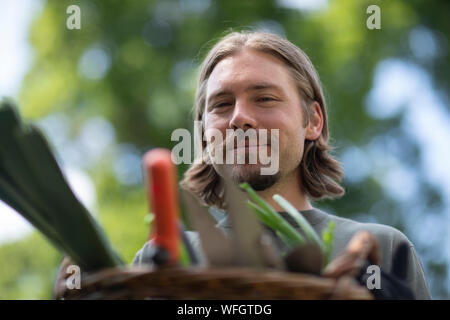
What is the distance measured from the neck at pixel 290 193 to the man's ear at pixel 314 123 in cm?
11

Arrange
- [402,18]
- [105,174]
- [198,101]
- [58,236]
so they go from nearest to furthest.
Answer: [58,236]
[198,101]
[105,174]
[402,18]

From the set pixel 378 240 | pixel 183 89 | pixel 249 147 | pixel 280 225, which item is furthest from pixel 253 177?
pixel 183 89

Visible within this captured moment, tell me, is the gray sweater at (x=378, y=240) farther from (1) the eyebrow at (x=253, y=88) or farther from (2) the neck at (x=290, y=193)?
(1) the eyebrow at (x=253, y=88)

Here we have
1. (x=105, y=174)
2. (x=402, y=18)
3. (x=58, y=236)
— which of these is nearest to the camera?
(x=58, y=236)

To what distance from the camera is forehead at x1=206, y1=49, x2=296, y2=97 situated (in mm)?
1489

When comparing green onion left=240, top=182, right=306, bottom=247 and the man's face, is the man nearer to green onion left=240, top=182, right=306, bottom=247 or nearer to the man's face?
the man's face

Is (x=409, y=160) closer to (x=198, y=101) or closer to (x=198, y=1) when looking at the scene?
(x=198, y=1)

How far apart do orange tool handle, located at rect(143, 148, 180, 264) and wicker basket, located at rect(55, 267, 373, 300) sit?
0.03 m

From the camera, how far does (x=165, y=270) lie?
79 cm

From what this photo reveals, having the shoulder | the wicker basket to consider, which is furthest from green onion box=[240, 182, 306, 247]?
the shoulder

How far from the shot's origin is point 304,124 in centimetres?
166
